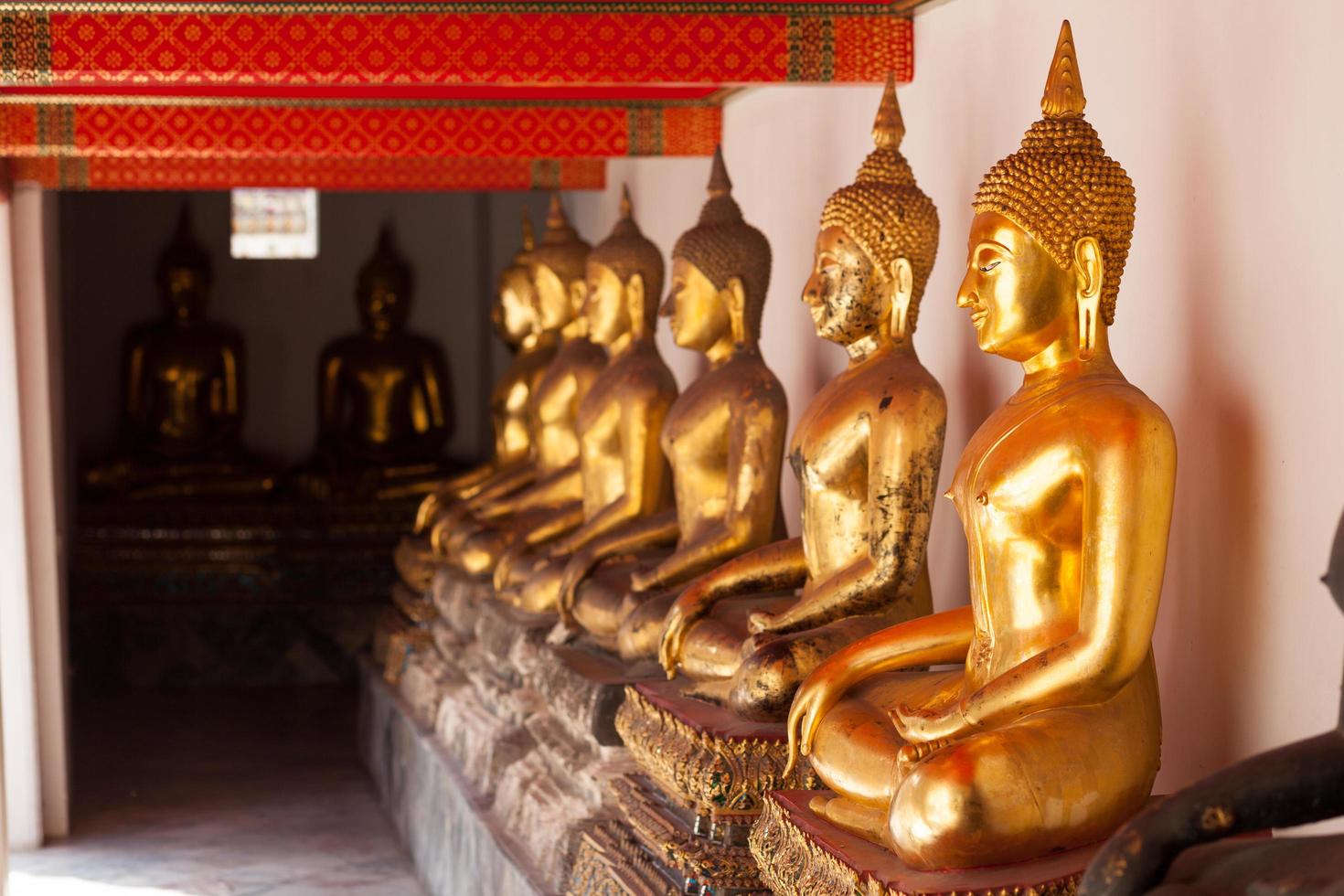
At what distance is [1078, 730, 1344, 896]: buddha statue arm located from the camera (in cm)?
195

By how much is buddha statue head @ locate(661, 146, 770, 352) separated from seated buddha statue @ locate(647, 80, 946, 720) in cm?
87

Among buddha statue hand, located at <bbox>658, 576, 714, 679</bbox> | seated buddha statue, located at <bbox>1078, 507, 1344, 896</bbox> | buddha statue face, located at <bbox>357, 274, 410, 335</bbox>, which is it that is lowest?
buddha statue hand, located at <bbox>658, 576, 714, 679</bbox>

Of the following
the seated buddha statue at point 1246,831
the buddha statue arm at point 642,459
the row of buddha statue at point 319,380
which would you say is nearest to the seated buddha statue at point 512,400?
the buddha statue arm at point 642,459

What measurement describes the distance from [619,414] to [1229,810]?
11.2 feet

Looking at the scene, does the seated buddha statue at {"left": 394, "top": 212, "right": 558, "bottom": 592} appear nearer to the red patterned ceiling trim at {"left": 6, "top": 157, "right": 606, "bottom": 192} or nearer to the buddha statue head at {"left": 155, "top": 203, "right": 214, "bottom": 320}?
the red patterned ceiling trim at {"left": 6, "top": 157, "right": 606, "bottom": 192}

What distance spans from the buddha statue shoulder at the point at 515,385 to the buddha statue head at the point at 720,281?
2.70m

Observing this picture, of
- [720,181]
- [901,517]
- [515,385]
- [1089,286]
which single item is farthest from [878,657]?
[515,385]

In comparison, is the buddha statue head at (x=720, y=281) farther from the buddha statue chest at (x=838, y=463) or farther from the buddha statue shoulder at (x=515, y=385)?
the buddha statue shoulder at (x=515, y=385)

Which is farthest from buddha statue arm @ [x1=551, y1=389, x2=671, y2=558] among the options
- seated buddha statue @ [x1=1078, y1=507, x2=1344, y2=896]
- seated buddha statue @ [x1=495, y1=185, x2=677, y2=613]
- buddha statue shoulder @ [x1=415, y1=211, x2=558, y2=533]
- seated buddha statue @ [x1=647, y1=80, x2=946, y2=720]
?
seated buddha statue @ [x1=1078, y1=507, x2=1344, y2=896]

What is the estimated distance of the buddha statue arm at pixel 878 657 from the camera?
300 centimetres

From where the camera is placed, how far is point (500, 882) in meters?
5.01

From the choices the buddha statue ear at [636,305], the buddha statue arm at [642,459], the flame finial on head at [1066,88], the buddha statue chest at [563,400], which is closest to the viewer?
the flame finial on head at [1066,88]

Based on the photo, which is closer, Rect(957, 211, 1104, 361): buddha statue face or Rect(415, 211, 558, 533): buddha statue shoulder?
Rect(957, 211, 1104, 361): buddha statue face

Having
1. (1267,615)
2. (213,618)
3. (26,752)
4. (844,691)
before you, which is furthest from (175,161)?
(1267,615)
